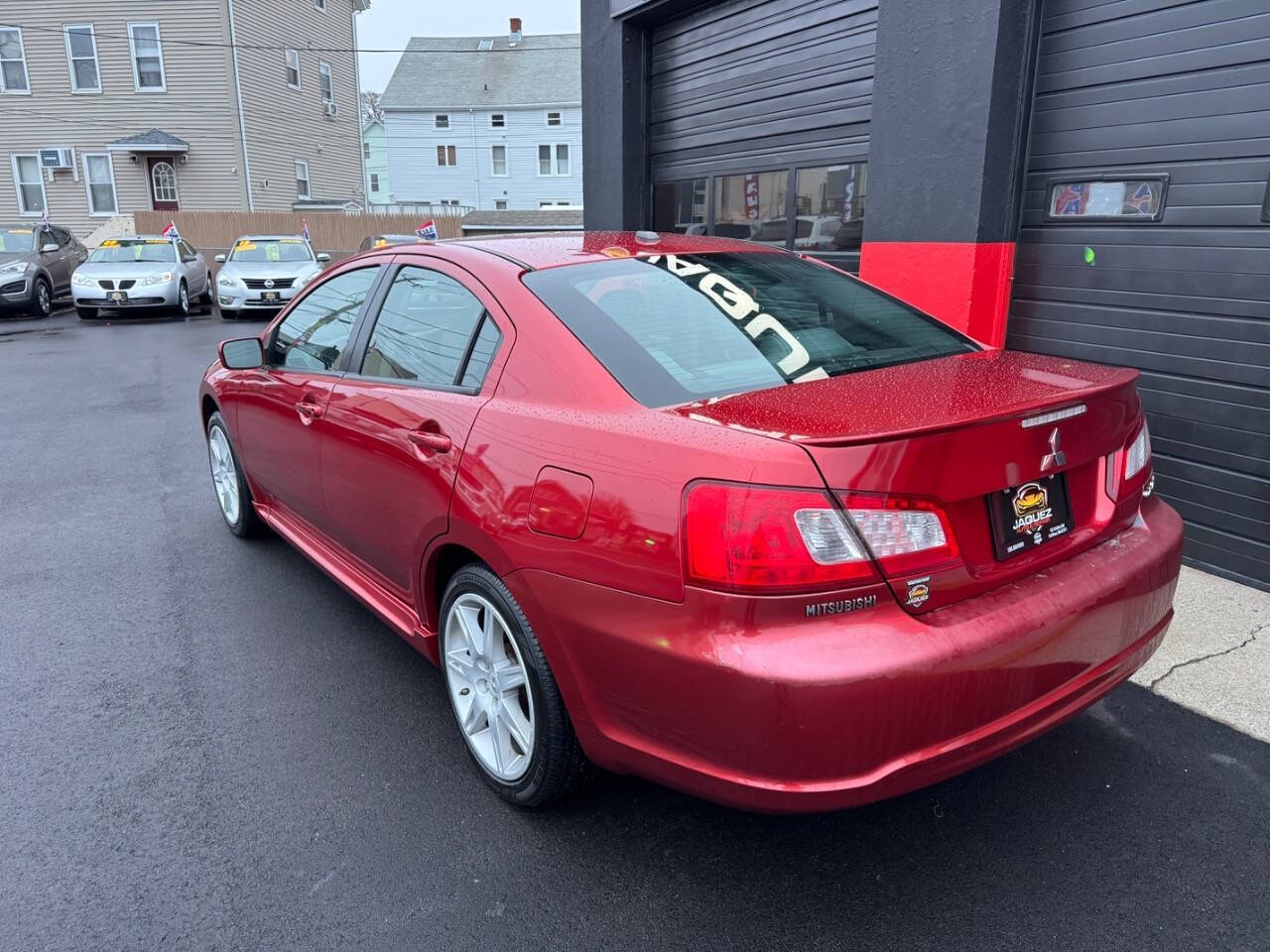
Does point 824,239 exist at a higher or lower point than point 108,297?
higher

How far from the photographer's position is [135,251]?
58.7 feet

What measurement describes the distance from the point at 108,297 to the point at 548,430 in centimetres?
1733

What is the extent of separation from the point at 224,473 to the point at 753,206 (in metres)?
5.24

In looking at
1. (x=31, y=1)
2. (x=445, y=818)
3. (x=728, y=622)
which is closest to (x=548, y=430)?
(x=728, y=622)

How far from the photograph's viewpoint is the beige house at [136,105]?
2445cm

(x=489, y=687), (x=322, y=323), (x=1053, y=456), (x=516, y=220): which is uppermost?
(x=516, y=220)

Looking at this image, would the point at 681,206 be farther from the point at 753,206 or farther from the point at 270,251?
the point at 270,251

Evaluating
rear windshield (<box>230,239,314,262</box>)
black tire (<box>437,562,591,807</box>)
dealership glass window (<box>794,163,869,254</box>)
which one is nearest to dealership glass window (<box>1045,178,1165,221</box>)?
dealership glass window (<box>794,163,869,254</box>)

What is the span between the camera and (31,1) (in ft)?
80.4

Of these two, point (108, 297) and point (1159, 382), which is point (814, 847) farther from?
point (108, 297)

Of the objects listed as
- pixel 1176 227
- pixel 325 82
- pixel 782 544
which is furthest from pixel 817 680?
pixel 325 82

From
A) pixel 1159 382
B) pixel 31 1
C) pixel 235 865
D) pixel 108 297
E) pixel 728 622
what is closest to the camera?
pixel 728 622

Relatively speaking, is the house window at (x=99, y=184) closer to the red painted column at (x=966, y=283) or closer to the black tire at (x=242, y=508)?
the black tire at (x=242, y=508)

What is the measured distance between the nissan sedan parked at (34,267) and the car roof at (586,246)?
1768 cm
